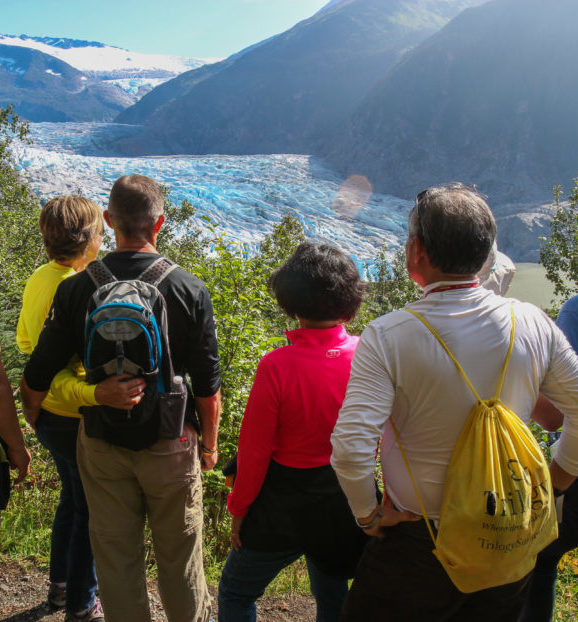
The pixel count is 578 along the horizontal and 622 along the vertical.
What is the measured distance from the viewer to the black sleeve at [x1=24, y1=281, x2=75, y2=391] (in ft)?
6.11

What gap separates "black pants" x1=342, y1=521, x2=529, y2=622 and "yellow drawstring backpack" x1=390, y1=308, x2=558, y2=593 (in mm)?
62

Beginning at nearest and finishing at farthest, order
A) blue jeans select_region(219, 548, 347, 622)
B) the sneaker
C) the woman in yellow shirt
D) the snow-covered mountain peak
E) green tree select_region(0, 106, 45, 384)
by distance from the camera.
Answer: blue jeans select_region(219, 548, 347, 622) → the woman in yellow shirt → the sneaker → green tree select_region(0, 106, 45, 384) → the snow-covered mountain peak

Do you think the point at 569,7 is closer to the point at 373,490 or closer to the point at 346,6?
the point at 346,6

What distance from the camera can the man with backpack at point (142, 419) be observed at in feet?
5.89

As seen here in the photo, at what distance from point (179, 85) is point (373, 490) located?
130221 millimetres

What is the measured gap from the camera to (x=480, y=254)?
4.50ft

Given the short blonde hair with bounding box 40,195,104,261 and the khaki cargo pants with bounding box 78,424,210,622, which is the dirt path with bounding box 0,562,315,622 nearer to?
the khaki cargo pants with bounding box 78,424,210,622

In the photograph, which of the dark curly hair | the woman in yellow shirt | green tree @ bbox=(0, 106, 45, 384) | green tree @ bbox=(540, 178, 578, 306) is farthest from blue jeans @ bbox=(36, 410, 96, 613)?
green tree @ bbox=(540, 178, 578, 306)

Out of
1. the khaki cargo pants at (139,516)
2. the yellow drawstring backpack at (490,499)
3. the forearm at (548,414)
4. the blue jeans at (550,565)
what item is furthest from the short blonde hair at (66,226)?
the blue jeans at (550,565)

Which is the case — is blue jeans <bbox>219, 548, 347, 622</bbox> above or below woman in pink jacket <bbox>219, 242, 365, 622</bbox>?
below

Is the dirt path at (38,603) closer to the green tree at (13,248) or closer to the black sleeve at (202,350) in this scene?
the black sleeve at (202,350)

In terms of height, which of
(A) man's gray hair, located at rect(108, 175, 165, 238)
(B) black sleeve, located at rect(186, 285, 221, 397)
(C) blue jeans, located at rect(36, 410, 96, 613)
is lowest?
(C) blue jeans, located at rect(36, 410, 96, 613)

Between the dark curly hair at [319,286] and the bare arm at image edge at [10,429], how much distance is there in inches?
44.6

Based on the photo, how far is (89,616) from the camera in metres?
2.26
